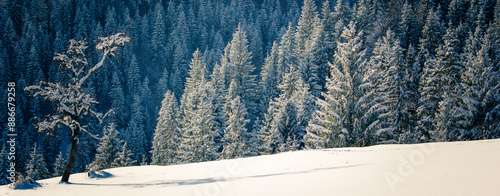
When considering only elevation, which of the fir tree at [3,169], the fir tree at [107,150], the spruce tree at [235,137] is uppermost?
the spruce tree at [235,137]

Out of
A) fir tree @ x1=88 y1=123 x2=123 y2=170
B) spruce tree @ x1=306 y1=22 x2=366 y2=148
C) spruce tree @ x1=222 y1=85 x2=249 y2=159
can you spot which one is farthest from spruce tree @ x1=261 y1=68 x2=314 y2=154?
fir tree @ x1=88 y1=123 x2=123 y2=170

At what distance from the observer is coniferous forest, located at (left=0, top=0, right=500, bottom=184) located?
22.6m

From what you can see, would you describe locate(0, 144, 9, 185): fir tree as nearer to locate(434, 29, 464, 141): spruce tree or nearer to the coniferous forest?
the coniferous forest

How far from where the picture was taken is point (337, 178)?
730 centimetres

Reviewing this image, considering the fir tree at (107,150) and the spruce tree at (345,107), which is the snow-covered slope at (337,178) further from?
the fir tree at (107,150)

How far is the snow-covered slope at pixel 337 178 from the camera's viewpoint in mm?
5957

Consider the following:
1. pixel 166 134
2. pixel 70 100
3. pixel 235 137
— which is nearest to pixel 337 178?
pixel 70 100

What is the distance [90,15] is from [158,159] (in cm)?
A: 10081

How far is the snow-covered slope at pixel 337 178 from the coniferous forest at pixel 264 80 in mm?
6338

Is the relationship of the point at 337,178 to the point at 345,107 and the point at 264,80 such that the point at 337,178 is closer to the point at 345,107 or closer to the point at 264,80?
the point at 345,107

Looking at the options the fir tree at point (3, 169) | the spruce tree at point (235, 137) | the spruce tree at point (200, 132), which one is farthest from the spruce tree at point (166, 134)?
the fir tree at point (3, 169)

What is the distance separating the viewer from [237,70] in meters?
47.1

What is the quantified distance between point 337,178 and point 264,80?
1637 inches

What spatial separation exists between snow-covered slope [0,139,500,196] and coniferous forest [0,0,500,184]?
634cm
